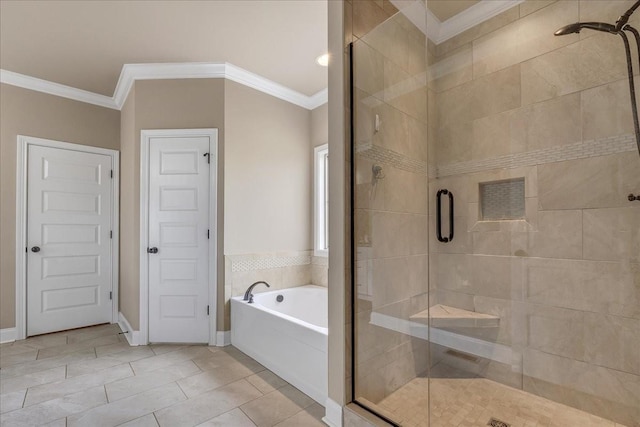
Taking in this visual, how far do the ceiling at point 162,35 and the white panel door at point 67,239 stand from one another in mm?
927

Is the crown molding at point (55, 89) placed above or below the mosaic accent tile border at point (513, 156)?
above

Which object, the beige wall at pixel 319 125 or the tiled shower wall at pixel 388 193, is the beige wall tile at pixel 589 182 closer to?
the tiled shower wall at pixel 388 193

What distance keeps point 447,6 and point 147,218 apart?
300cm

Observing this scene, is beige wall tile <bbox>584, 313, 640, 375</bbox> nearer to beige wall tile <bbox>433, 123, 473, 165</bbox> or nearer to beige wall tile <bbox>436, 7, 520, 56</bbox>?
beige wall tile <bbox>433, 123, 473, 165</bbox>

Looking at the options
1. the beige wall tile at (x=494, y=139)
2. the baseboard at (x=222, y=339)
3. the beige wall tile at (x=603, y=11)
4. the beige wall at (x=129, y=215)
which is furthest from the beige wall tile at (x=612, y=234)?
the beige wall at (x=129, y=215)

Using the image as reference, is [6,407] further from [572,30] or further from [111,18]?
[572,30]

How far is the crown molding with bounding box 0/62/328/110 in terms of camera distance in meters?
2.98

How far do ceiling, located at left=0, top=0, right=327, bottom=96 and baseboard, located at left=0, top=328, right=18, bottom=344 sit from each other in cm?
252

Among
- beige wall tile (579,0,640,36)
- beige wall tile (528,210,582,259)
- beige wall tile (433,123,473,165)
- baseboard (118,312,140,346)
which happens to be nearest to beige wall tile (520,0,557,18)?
beige wall tile (579,0,640,36)

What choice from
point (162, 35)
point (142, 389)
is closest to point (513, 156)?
point (162, 35)

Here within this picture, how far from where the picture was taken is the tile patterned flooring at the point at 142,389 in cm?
183

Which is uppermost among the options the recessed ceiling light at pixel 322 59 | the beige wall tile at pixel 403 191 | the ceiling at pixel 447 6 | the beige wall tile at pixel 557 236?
the ceiling at pixel 447 6

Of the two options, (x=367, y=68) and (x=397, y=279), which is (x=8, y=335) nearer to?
(x=397, y=279)

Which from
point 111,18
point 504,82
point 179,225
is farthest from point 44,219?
point 504,82
